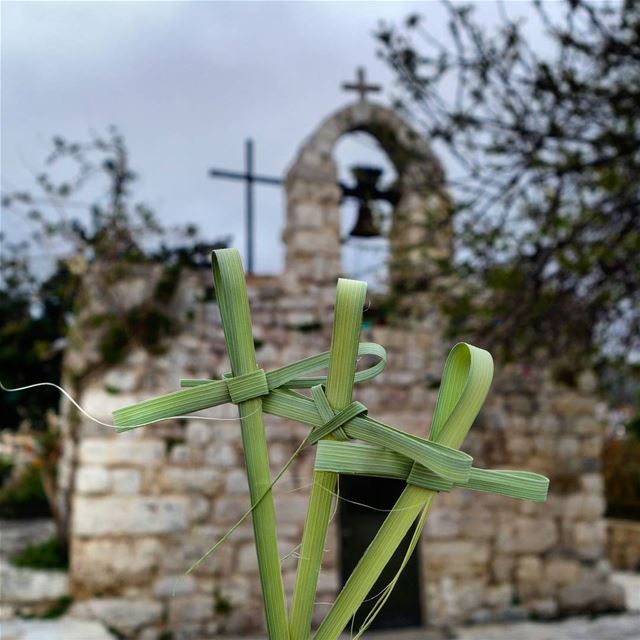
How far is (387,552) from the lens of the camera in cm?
47

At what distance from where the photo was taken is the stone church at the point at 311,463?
454 cm

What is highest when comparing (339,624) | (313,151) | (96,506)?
(313,151)

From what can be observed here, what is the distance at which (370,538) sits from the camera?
5.17 metres

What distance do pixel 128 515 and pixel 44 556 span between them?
2.09ft

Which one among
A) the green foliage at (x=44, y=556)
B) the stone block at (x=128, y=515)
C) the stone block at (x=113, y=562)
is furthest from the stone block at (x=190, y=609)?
the green foliage at (x=44, y=556)

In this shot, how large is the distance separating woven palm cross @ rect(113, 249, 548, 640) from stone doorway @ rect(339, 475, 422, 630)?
4.73 metres

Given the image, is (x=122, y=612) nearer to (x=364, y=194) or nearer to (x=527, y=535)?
(x=527, y=535)

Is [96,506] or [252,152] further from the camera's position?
[252,152]

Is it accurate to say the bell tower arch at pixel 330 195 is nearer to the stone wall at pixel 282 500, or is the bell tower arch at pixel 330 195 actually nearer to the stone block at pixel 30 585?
the stone wall at pixel 282 500

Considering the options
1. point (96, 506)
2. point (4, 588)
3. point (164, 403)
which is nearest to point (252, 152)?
point (96, 506)

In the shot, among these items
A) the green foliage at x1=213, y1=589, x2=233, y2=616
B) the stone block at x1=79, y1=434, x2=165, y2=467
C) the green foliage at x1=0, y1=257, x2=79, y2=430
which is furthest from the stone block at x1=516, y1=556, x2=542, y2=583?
the green foliage at x1=0, y1=257, x2=79, y2=430

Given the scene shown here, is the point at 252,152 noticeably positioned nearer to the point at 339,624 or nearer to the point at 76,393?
the point at 76,393

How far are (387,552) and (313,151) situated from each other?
504cm

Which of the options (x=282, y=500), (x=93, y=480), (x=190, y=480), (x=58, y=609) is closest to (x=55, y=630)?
(x=58, y=609)
